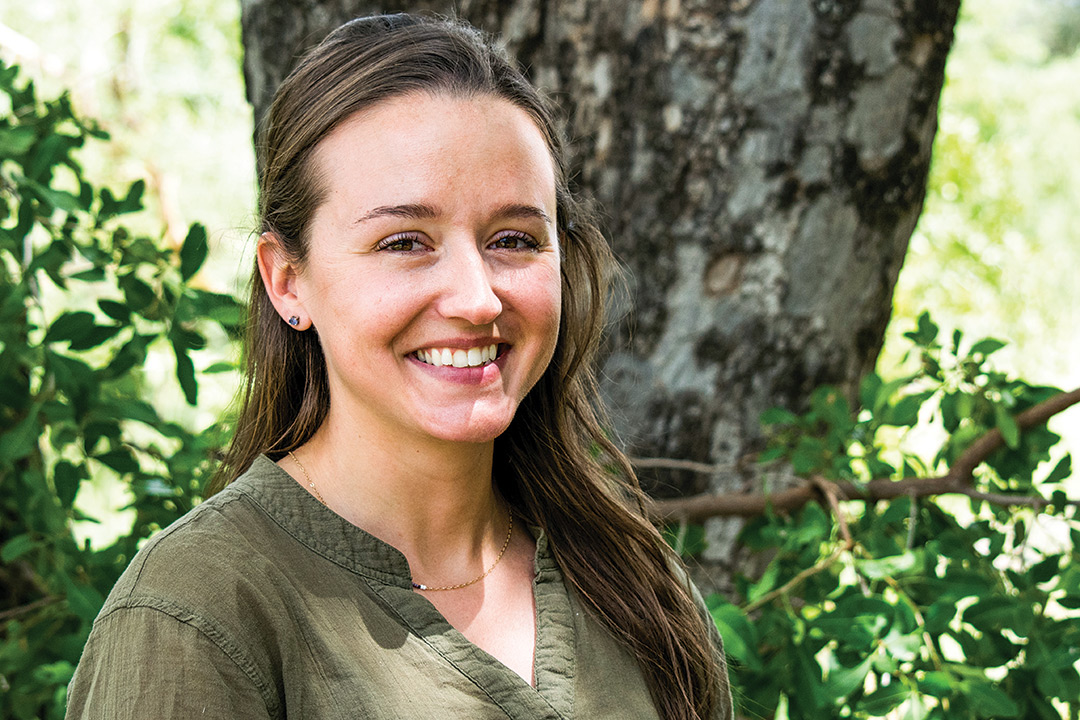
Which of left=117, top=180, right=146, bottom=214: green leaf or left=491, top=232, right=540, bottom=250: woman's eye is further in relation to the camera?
left=117, top=180, right=146, bottom=214: green leaf

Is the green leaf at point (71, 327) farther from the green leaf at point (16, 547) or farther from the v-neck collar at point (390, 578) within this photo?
the v-neck collar at point (390, 578)

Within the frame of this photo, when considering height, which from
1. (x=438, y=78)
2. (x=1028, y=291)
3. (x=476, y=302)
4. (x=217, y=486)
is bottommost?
(x=217, y=486)

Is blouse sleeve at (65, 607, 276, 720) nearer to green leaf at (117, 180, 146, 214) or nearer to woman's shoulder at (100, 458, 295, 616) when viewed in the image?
woman's shoulder at (100, 458, 295, 616)

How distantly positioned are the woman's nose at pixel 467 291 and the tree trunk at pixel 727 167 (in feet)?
2.83

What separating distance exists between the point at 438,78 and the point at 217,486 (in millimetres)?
644

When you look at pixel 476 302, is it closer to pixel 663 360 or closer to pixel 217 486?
pixel 217 486

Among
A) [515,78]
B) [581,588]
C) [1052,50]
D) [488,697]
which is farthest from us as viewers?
[1052,50]

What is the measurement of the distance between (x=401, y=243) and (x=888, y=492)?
1112 mm

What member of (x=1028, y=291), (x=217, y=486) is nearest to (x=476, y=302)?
(x=217, y=486)

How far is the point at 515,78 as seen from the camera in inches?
53.2

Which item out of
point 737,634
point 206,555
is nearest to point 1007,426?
point 737,634

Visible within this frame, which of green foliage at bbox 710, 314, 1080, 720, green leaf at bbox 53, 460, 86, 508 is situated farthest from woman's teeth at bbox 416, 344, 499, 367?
green leaf at bbox 53, 460, 86, 508

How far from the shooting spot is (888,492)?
1900 millimetres

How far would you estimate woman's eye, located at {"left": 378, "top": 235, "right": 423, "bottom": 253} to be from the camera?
1201mm
